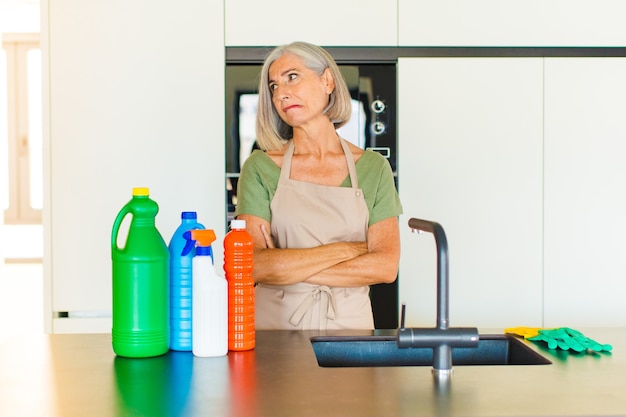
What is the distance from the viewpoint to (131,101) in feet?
9.30

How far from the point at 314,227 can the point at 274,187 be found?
0.52 ft

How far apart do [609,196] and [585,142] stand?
22 centimetres

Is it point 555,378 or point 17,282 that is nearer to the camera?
point 555,378

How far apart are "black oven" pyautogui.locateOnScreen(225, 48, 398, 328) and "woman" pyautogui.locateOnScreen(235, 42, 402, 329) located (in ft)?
2.05

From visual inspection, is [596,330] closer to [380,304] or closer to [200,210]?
[380,304]

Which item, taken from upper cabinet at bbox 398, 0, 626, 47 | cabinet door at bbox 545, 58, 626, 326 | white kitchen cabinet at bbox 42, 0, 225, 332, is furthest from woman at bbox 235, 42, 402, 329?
cabinet door at bbox 545, 58, 626, 326

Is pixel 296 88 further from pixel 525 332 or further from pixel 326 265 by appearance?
pixel 525 332

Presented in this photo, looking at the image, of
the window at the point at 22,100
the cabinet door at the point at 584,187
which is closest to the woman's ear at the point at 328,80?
the cabinet door at the point at 584,187

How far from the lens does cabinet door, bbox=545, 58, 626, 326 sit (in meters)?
2.91

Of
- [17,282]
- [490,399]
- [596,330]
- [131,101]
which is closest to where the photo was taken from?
[490,399]

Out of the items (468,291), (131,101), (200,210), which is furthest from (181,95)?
(468,291)

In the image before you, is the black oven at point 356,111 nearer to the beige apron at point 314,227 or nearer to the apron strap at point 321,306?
the beige apron at point 314,227

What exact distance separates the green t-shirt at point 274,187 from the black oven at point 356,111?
67 centimetres

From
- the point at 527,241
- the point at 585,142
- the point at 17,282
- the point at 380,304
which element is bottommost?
the point at 17,282
